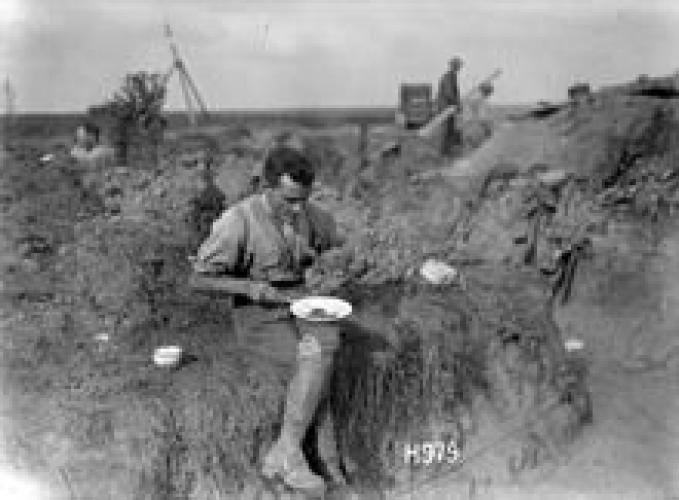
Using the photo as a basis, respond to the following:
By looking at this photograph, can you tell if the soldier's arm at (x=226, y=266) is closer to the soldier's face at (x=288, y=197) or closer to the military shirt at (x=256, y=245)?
the military shirt at (x=256, y=245)

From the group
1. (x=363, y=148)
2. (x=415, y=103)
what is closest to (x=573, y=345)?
(x=363, y=148)

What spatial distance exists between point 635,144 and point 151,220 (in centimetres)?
637

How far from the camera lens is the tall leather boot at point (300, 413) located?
4078 mm

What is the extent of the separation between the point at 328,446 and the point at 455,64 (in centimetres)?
1118

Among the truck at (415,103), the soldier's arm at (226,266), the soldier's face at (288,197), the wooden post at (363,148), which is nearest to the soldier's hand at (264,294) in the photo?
the soldier's arm at (226,266)

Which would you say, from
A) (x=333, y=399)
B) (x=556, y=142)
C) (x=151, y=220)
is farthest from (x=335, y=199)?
(x=333, y=399)

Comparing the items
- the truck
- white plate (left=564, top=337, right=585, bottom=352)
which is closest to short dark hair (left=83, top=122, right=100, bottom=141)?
the truck

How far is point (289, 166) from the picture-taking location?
14.4 ft

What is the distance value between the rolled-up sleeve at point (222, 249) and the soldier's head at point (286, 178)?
23 centimetres

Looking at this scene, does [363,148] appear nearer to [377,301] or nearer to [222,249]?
[377,301]

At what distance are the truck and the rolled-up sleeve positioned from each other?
11.2 m

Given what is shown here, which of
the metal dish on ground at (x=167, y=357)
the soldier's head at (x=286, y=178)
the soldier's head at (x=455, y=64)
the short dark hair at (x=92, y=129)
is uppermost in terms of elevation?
the soldier's head at (x=455, y=64)

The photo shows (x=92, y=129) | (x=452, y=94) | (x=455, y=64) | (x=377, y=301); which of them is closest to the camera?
(x=377, y=301)

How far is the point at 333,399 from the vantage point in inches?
185
